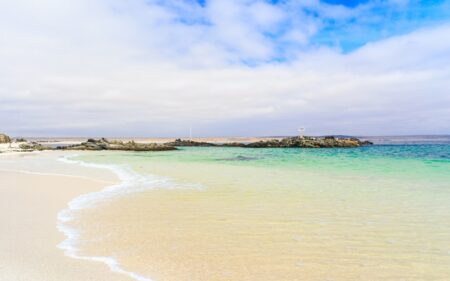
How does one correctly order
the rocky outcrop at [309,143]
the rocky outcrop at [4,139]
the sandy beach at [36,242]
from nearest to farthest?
the sandy beach at [36,242]
the rocky outcrop at [4,139]
the rocky outcrop at [309,143]

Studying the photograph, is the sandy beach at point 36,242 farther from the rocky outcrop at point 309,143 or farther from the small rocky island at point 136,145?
the rocky outcrop at point 309,143

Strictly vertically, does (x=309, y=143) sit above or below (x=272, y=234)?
above

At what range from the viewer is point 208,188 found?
12391mm

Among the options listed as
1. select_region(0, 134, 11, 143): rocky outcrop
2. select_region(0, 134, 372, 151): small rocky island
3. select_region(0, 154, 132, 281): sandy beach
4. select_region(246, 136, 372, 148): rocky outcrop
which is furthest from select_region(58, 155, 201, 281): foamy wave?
select_region(0, 134, 11, 143): rocky outcrop

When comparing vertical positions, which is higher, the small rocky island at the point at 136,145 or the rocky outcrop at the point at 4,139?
the rocky outcrop at the point at 4,139

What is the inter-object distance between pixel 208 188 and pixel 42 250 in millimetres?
7392

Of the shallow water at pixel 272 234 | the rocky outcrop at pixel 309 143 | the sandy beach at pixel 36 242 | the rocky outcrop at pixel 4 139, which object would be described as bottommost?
the shallow water at pixel 272 234

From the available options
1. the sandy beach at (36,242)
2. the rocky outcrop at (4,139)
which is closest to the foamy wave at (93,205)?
the sandy beach at (36,242)

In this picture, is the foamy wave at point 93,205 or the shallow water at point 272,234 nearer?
the shallow water at point 272,234

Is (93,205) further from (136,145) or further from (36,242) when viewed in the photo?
(136,145)

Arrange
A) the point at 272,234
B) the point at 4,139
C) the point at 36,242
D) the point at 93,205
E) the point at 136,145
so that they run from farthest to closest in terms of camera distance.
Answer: the point at 4,139 → the point at 136,145 → the point at 93,205 → the point at 272,234 → the point at 36,242

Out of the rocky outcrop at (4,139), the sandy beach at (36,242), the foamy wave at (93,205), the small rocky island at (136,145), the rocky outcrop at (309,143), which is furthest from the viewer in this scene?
the rocky outcrop at (309,143)

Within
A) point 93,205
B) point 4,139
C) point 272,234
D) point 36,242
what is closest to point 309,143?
point 4,139

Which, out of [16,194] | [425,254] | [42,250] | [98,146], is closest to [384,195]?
[425,254]
